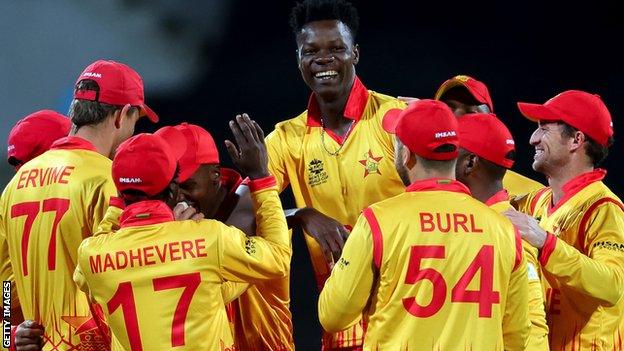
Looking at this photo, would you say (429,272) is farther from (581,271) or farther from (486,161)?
(581,271)

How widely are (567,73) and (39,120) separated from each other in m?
3.32

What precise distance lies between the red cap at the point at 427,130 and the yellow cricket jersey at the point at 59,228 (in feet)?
3.62

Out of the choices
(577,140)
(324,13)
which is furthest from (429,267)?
(324,13)

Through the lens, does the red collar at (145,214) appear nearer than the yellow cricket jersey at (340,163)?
Yes

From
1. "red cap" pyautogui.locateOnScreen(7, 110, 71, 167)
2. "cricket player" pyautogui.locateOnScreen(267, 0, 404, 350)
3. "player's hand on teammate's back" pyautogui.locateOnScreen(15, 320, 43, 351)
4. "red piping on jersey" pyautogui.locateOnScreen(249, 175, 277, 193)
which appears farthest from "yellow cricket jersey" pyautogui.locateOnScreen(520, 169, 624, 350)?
"red cap" pyautogui.locateOnScreen(7, 110, 71, 167)

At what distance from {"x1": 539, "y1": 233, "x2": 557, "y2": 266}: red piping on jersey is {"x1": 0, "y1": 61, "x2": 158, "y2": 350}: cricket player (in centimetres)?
147

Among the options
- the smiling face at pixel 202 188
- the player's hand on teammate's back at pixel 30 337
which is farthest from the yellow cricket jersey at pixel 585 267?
the player's hand on teammate's back at pixel 30 337

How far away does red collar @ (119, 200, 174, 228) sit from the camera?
361 cm

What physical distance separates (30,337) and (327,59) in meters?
1.58

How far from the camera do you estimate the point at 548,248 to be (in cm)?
385

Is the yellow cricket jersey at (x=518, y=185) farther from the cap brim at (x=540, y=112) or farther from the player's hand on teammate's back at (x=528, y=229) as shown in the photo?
the player's hand on teammate's back at (x=528, y=229)

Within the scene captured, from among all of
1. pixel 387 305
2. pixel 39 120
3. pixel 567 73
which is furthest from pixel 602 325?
pixel 567 73

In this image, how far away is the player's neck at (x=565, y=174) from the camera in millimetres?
4305

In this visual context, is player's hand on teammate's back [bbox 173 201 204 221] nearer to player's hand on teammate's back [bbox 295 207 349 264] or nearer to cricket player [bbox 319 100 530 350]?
cricket player [bbox 319 100 530 350]
